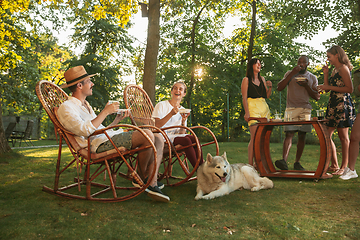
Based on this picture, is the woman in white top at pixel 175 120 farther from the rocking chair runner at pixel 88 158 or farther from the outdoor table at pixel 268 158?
the outdoor table at pixel 268 158

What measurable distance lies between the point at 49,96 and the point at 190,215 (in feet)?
6.04

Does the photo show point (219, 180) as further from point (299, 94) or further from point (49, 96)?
point (299, 94)

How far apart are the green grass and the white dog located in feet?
0.30

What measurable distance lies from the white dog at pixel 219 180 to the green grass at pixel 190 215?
0.09 m

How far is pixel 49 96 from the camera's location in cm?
283

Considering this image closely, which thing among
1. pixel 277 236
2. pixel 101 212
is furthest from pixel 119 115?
pixel 277 236

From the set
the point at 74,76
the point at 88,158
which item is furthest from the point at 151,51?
the point at 88,158

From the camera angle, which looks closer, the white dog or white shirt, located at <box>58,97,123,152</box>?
white shirt, located at <box>58,97,123,152</box>

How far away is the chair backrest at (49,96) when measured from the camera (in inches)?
101

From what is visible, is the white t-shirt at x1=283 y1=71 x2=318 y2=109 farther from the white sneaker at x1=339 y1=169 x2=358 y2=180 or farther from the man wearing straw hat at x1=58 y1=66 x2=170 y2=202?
the man wearing straw hat at x1=58 y1=66 x2=170 y2=202

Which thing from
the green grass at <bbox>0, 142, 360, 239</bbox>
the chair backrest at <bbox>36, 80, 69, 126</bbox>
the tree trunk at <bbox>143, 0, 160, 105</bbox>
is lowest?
the green grass at <bbox>0, 142, 360, 239</bbox>

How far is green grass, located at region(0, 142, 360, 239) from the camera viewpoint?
1812 mm

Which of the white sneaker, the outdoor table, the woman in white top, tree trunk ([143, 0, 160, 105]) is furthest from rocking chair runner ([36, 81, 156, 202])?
the white sneaker

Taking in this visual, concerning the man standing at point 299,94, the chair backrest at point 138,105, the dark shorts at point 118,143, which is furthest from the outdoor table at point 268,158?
the dark shorts at point 118,143
